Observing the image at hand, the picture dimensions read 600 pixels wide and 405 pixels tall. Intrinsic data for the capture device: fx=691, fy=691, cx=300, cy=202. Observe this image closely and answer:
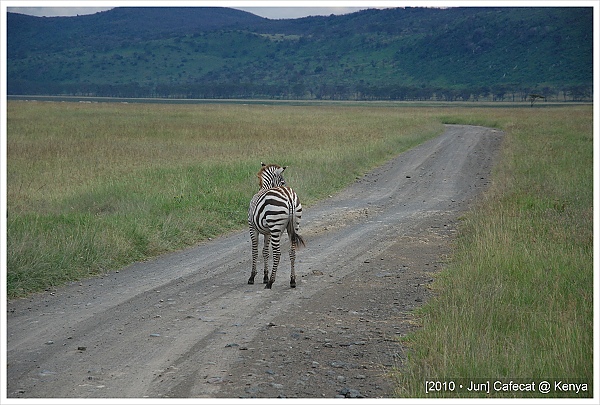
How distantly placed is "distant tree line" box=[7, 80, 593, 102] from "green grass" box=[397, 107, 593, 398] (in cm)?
12560

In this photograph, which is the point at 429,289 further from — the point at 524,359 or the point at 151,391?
the point at 151,391

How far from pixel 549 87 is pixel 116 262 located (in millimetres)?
140435

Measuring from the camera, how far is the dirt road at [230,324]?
5.53m

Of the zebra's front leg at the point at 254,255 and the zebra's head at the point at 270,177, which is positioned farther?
the zebra's head at the point at 270,177

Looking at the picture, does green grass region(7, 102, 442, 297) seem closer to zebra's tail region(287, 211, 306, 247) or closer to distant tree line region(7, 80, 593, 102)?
zebra's tail region(287, 211, 306, 247)

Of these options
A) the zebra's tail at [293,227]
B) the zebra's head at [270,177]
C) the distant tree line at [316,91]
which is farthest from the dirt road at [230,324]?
the distant tree line at [316,91]

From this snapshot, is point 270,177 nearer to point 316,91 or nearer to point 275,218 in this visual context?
point 275,218

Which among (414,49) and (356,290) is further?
(414,49)

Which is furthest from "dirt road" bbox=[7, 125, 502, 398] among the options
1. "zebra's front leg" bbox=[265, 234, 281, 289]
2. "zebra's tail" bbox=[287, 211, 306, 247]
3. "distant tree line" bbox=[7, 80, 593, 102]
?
"distant tree line" bbox=[7, 80, 593, 102]

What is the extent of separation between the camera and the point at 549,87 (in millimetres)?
138125

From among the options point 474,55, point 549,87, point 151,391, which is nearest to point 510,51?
point 474,55

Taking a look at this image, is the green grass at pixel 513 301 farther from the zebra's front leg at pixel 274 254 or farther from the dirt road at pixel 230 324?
the zebra's front leg at pixel 274 254

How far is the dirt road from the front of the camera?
553cm

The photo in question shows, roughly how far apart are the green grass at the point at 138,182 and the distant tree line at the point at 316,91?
108m
